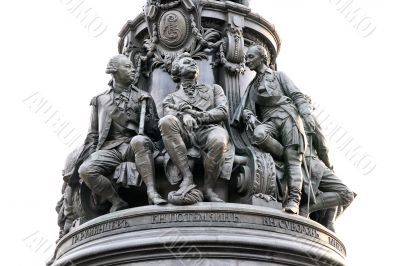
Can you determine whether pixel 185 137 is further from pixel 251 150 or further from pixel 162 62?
pixel 162 62

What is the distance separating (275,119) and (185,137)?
6.34 ft

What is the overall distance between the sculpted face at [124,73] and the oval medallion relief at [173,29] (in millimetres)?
1142

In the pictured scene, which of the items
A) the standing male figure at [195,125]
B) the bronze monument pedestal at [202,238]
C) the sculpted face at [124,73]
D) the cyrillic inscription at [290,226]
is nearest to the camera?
the bronze monument pedestal at [202,238]

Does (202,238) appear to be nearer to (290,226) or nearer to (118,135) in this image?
(290,226)

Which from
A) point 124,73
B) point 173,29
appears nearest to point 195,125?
point 124,73

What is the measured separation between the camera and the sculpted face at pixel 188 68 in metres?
12.6

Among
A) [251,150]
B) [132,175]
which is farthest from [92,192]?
[251,150]

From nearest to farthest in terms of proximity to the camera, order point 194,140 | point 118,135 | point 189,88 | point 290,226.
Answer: point 290,226
point 194,140
point 189,88
point 118,135

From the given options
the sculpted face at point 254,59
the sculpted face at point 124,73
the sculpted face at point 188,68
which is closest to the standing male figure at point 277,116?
the sculpted face at point 254,59

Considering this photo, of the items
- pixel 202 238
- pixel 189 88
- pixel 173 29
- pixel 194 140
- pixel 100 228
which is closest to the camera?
pixel 202 238

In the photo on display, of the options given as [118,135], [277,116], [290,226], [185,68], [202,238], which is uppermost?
[185,68]

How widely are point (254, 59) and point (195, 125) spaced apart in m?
2.12

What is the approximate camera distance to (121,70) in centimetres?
1312

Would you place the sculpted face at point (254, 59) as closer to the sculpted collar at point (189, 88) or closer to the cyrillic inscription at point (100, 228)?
the sculpted collar at point (189, 88)
